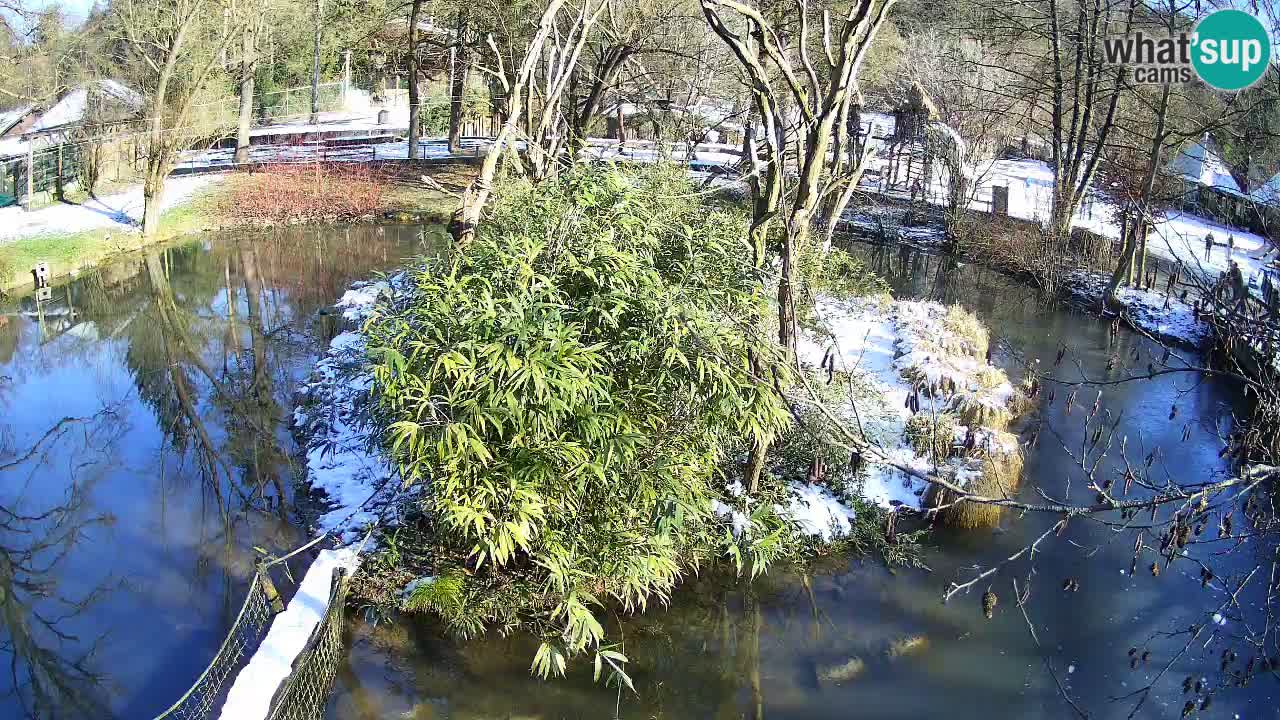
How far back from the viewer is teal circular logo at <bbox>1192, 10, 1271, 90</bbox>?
7.00m

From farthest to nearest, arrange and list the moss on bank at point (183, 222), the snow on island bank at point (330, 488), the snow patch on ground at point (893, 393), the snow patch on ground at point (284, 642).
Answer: the moss on bank at point (183, 222) < the snow patch on ground at point (893, 393) < the snow on island bank at point (330, 488) < the snow patch on ground at point (284, 642)

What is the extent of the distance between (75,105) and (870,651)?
21.1 m

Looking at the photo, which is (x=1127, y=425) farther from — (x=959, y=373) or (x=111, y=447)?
(x=111, y=447)

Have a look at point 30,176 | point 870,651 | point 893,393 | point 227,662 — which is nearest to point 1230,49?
point 893,393

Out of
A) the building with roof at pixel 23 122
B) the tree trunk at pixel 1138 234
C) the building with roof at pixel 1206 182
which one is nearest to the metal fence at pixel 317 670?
the tree trunk at pixel 1138 234

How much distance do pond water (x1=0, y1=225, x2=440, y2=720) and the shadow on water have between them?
154 cm

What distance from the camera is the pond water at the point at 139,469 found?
684cm

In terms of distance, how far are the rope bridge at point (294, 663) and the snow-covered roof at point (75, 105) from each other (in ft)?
56.7

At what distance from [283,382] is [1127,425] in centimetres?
969

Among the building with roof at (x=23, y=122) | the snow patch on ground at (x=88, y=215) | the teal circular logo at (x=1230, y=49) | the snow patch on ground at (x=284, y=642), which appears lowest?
the snow patch on ground at (x=284, y=642)

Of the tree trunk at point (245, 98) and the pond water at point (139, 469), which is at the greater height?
the tree trunk at point (245, 98)

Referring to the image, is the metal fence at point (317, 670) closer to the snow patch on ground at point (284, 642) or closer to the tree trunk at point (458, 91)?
the snow patch on ground at point (284, 642)

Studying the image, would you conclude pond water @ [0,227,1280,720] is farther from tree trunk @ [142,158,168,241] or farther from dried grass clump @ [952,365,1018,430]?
tree trunk @ [142,158,168,241]

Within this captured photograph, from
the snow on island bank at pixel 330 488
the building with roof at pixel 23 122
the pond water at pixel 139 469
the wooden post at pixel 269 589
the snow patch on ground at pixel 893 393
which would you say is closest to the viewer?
the snow on island bank at pixel 330 488
